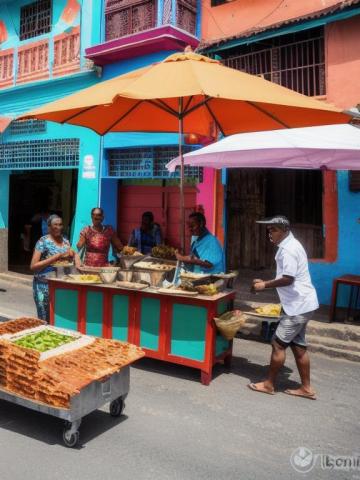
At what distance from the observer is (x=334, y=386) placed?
16.6 ft

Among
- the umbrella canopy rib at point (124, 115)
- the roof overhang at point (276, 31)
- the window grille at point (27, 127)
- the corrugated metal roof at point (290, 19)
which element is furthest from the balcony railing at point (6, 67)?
the umbrella canopy rib at point (124, 115)

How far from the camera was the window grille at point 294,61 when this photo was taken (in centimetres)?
816

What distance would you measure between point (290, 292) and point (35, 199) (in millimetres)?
12295

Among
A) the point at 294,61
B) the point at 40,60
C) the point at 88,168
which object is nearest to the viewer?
the point at 294,61

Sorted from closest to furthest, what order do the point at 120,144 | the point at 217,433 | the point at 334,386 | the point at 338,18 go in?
1. the point at 217,433
2. the point at 334,386
3. the point at 338,18
4. the point at 120,144

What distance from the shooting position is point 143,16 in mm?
9891

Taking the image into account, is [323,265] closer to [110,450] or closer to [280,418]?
[280,418]

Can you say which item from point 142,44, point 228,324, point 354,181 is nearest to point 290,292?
point 228,324

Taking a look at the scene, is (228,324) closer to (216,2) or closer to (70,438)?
(70,438)

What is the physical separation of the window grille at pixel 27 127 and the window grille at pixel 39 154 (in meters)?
0.27

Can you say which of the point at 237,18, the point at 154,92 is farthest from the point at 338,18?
the point at 154,92

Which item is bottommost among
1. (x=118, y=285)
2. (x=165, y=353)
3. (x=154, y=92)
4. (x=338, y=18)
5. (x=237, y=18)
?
(x=165, y=353)

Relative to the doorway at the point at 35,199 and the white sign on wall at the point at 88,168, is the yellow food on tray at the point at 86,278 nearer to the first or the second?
the white sign on wall at the point at 88,168

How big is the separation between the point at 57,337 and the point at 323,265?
5.13 metres
